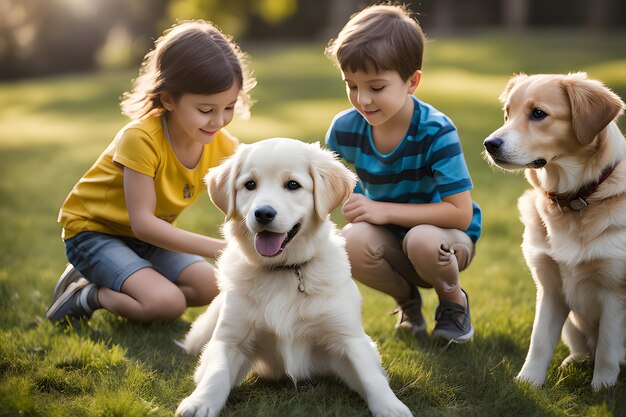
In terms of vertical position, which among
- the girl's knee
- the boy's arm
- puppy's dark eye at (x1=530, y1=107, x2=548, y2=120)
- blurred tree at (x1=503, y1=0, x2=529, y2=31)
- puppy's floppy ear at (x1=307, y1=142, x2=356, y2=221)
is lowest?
blurred tree at (x1=503, y1=0, x2=529, y2=31)

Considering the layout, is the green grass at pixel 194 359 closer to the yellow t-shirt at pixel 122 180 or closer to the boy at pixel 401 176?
the boy at pixel 401 176

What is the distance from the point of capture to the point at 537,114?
9.64 ft

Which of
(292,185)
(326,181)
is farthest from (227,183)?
(326,181)

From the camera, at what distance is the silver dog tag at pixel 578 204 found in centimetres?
288

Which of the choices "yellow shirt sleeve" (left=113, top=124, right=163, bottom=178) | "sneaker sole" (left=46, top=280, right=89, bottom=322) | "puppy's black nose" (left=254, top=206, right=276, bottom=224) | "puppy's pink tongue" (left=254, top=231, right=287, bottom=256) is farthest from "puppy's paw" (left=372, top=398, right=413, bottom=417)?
"sneaker sole" (left=46, top=280, right=89, bottom=322)

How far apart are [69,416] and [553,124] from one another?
228 cm

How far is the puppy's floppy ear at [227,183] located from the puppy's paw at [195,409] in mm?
763

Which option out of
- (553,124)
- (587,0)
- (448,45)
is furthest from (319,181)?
(587,0)

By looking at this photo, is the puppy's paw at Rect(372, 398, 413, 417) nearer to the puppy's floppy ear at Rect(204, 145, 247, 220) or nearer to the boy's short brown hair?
the puppy's floppy ear at Rect(204, 145, 247, 220)

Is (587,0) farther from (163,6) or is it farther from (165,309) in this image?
(165,309)

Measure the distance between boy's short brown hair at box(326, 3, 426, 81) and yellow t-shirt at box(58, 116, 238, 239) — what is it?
899 mm

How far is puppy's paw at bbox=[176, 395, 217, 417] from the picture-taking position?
8.23 feet

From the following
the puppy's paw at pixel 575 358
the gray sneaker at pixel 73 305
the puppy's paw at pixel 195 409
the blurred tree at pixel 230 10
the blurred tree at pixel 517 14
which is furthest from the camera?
the blurred tree at pixel 517 14

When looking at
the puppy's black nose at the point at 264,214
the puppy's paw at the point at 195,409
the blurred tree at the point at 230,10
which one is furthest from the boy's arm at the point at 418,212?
the blurred tree at the point at 230,10
